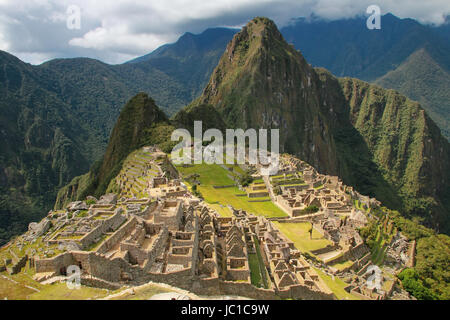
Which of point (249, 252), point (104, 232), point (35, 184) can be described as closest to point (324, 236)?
point (249, 252)

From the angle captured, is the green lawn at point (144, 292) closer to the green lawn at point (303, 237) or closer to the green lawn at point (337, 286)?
the green lawn at point (337, 286)

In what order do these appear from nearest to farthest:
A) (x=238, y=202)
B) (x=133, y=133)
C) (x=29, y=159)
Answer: (x=238, y=202) < (x=133, y=133) < (x=29, y=159)

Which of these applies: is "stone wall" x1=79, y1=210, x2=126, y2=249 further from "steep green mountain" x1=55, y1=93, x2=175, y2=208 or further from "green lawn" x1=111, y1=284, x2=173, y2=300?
"steep green mountain" x1=55, y1=93, x2=175, y2=208

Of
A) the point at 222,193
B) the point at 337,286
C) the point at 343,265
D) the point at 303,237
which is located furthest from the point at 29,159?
the point at 337,286

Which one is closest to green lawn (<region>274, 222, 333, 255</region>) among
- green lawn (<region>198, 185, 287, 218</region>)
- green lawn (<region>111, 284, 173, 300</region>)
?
green lawn (<region>198, 185, 287, 218</region>)

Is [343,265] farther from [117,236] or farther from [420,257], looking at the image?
[117,236]

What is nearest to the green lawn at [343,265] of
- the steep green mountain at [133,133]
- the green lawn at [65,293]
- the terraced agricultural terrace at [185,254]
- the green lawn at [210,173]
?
the terraced agricultural terrace at [185,254]

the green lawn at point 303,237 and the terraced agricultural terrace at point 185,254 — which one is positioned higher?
the terraced agricultural terrace at point 185,254

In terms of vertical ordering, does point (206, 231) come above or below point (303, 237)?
above

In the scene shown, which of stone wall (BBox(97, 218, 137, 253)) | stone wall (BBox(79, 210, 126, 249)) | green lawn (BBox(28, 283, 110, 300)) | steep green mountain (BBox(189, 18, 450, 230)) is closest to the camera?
green lawn (BBox(28, 283, 110, 300))

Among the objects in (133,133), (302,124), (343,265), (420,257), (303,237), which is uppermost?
(302,124)
